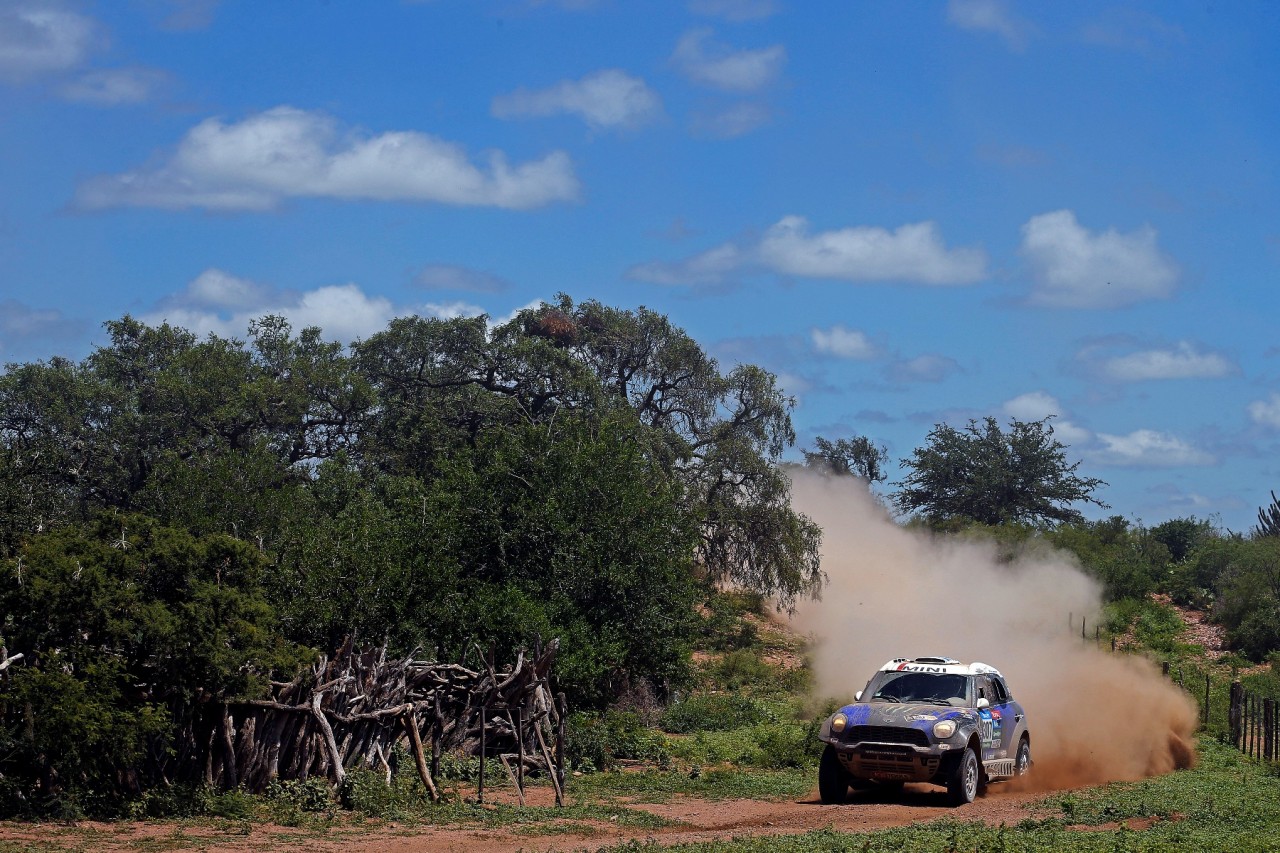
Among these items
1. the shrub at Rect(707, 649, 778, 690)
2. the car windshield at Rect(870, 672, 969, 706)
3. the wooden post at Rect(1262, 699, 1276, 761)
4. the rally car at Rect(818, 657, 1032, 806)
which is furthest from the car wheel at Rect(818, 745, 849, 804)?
the shrub at Rect(707, 649, 778, 690)

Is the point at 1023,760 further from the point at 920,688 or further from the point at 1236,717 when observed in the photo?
the point at 1236,717

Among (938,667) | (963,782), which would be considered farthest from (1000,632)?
(963,782)

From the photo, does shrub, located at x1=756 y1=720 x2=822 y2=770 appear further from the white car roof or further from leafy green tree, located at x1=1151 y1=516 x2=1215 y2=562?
leafy green tree, located at x1=1151 y1=516 x2=1215 y2=562

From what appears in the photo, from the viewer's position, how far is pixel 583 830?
702 inches

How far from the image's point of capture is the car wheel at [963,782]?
2019 centimetres

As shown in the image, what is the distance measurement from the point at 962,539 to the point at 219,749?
47907mm

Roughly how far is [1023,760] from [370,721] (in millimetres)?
11182

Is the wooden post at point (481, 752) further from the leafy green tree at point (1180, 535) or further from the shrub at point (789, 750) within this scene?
the leafy green tree at point (1180, 535)

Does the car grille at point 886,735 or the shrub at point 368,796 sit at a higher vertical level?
the car grille at point 886,735

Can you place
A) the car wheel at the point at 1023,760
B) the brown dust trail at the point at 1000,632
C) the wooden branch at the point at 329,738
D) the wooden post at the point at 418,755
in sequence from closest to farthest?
the wooden branch at the point at 329,738 → the wooden post at the point at 418,755 → the car wheel at the point at 1023,760 → the brown dust trail at the point at 1000,632

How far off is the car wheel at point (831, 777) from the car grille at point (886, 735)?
568mm

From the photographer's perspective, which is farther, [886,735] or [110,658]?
[886,735]

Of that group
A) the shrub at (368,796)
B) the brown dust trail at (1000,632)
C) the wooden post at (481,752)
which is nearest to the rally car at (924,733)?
the brown dust trail at (1000,632)

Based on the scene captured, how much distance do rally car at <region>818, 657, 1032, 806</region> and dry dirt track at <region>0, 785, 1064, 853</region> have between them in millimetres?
420
